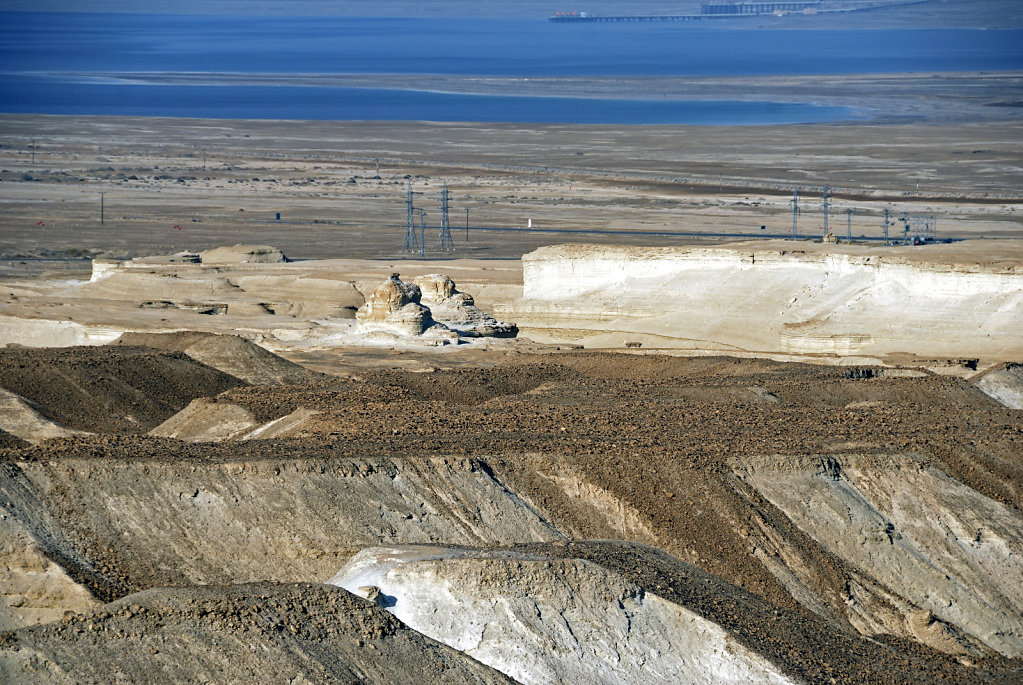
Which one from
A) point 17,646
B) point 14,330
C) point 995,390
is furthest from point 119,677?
point 14,330

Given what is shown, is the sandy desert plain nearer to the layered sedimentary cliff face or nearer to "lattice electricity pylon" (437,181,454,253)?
the layered sedimentary cliff face

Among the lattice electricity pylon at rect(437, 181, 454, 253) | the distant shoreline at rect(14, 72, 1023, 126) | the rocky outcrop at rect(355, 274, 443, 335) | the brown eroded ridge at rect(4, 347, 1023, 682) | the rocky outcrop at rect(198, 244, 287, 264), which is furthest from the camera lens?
the distant shoreline at rect(14, 72, 1023, 126)

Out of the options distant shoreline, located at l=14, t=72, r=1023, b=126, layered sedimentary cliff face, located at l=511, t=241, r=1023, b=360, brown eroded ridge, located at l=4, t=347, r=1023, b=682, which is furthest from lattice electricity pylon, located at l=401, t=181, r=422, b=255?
distant shoreline, located at l=14, t=72, r=1023, b=126

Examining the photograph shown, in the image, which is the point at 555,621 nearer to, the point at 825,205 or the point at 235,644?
the point at 235,644

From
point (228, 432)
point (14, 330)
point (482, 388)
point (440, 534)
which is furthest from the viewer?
point (14, 330)

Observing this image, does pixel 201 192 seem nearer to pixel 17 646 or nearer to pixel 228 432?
pixel 228 432

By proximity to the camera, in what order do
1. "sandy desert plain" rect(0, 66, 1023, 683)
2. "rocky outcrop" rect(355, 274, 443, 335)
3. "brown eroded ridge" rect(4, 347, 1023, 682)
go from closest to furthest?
"sandy desert plain" rect(0, 66, 1023, 683), "brown eroded ridge" rect(4, 347, 1023, 682), "rocky outcrop" rect(355, 274, 443, 335)

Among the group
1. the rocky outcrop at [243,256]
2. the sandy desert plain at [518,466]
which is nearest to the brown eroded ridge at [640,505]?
the sandy desert plain at [518,466]
